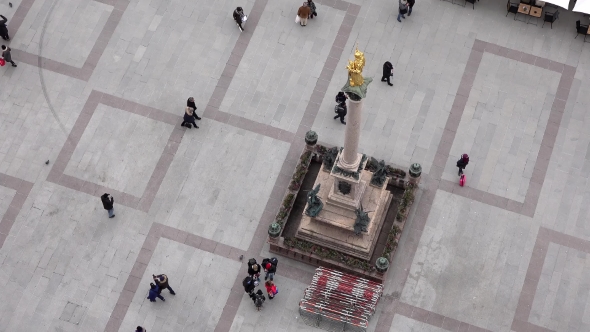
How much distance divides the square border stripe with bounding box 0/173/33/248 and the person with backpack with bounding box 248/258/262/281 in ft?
36.9

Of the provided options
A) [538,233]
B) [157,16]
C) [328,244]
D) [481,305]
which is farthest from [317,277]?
[157,16]

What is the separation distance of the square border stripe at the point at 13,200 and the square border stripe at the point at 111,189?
1178mm

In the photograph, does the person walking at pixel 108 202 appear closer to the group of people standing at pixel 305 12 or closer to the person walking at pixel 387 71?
the group of people standing at pixel 305 12

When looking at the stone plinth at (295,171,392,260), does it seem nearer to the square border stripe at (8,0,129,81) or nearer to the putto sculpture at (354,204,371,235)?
the putto sculpture at (354,204,371,235)

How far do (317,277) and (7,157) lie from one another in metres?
15.6

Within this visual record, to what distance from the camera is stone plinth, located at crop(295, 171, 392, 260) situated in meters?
41.6

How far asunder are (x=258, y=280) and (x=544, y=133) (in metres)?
15.1

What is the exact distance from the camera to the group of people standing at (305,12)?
4719 cm

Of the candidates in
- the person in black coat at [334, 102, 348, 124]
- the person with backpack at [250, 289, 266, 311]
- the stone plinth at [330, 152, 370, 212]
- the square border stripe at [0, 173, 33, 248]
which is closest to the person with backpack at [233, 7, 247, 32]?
the person in black coat at [334, 102, 348, 124]

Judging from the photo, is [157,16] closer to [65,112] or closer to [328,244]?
[65,112]

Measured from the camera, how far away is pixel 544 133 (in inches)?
1770

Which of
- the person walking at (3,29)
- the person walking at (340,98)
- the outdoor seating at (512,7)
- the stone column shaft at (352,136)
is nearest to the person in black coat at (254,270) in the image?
the stone column shaft at (352,136)

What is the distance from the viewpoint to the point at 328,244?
4194cm

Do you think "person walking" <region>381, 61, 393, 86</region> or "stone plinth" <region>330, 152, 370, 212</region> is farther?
"person walking" <region>381, 61, 393, 86</region>
